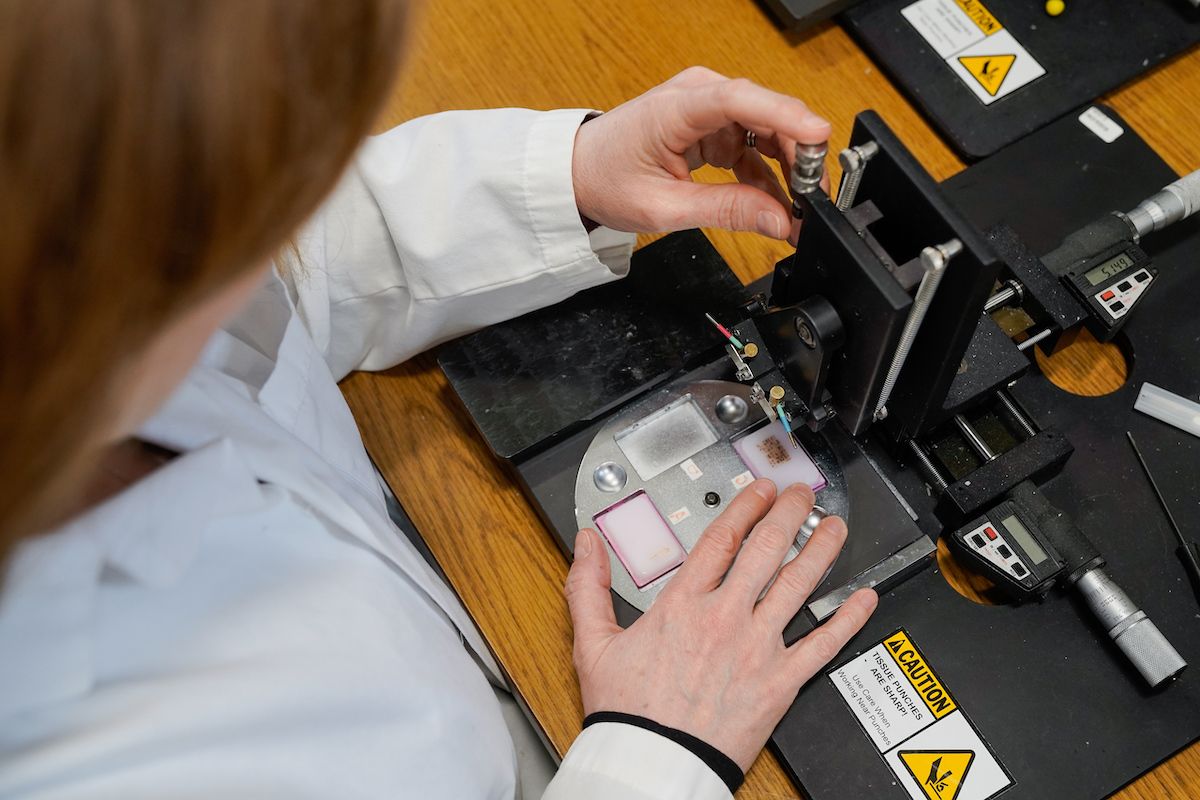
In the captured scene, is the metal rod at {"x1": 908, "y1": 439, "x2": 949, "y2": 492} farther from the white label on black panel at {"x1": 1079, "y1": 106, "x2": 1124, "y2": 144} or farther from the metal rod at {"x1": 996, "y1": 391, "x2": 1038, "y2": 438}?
the white label on black panel at {"x1": 1079, "y1": 106, "x2": 1124, "y2": 144}

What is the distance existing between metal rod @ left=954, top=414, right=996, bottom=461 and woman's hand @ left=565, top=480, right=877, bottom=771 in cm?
17

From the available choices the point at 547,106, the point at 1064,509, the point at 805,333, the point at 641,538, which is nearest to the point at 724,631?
the point at 641,538

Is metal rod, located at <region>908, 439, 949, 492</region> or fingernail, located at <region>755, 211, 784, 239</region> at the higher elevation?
fingernail, located at <region>755, 211, 784, 239</region>

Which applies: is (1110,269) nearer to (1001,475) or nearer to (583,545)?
(1001,475)

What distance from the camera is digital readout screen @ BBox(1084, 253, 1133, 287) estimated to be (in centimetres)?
106

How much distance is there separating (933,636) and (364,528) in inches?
21.5

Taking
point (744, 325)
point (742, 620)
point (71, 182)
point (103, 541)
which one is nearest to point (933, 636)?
point (742, 620)

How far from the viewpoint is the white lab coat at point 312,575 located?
0.63 m

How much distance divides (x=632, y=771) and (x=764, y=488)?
0.30 meters

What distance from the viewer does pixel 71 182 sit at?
0.40m

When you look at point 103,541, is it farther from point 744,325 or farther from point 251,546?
point 744,325

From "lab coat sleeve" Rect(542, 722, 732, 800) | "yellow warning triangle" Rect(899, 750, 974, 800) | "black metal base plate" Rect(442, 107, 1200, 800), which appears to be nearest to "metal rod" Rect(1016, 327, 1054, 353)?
"black metal base plate" Rect(442, 107, 1200, 800)

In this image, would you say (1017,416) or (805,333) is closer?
(805,333)

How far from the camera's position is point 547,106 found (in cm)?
127
